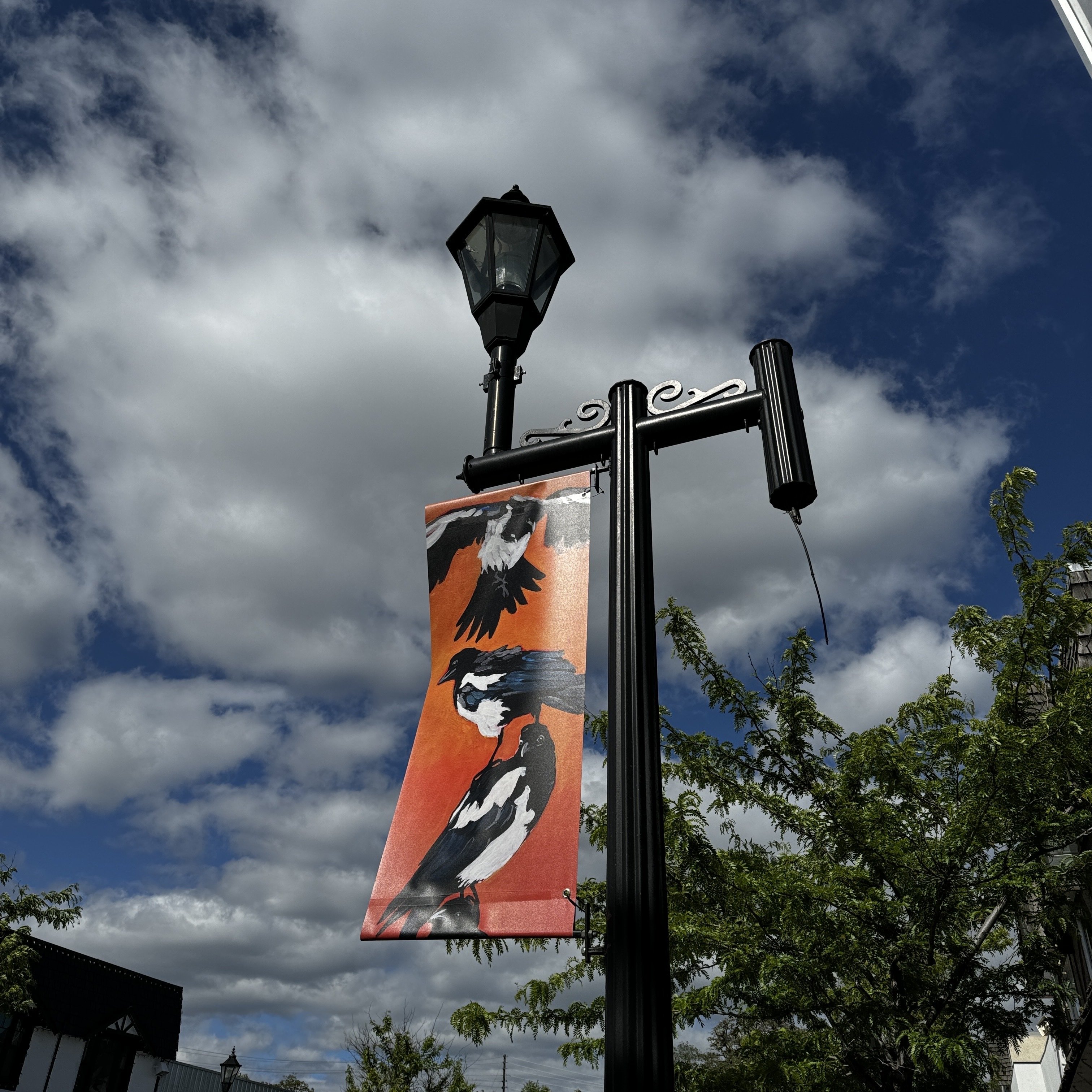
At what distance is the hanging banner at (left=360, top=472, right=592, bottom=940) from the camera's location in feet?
10.3

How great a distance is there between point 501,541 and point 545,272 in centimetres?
173

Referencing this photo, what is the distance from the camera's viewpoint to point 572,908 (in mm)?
3004

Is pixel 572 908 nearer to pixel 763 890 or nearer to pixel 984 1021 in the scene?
pixel 763 890

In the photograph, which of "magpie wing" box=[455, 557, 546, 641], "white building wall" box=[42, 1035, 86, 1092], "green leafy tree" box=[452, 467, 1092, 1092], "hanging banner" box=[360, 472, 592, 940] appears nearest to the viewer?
"hanging banner" box=[360, 472, 592, 940]

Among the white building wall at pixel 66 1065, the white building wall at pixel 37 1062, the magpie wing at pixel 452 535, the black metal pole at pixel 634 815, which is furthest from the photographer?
the white building wall at pixel 66 1065

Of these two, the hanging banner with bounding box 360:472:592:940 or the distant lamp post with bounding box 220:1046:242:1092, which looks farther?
the distant lamp post with bounding box 220:1046:242:1092

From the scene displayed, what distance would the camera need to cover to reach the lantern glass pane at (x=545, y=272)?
4.81m

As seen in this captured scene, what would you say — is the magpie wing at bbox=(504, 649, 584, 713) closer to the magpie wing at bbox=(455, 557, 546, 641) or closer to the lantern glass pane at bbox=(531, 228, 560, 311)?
the magpie wing at bbox=(455, 557, 546, 641)

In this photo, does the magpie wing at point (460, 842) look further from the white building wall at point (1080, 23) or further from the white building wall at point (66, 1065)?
the white building wall at point (66, 1065)

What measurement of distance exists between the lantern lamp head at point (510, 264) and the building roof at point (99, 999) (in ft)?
99.7

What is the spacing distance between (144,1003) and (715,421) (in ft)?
129

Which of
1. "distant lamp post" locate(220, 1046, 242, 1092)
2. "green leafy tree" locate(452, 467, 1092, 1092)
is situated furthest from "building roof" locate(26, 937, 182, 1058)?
"green leafy tree" locate(452, 467, 1092, 1092)

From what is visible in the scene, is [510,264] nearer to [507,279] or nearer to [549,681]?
[507,279]

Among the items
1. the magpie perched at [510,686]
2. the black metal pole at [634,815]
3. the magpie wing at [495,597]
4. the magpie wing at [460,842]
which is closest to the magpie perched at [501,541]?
the magpie wing at [495,597]
